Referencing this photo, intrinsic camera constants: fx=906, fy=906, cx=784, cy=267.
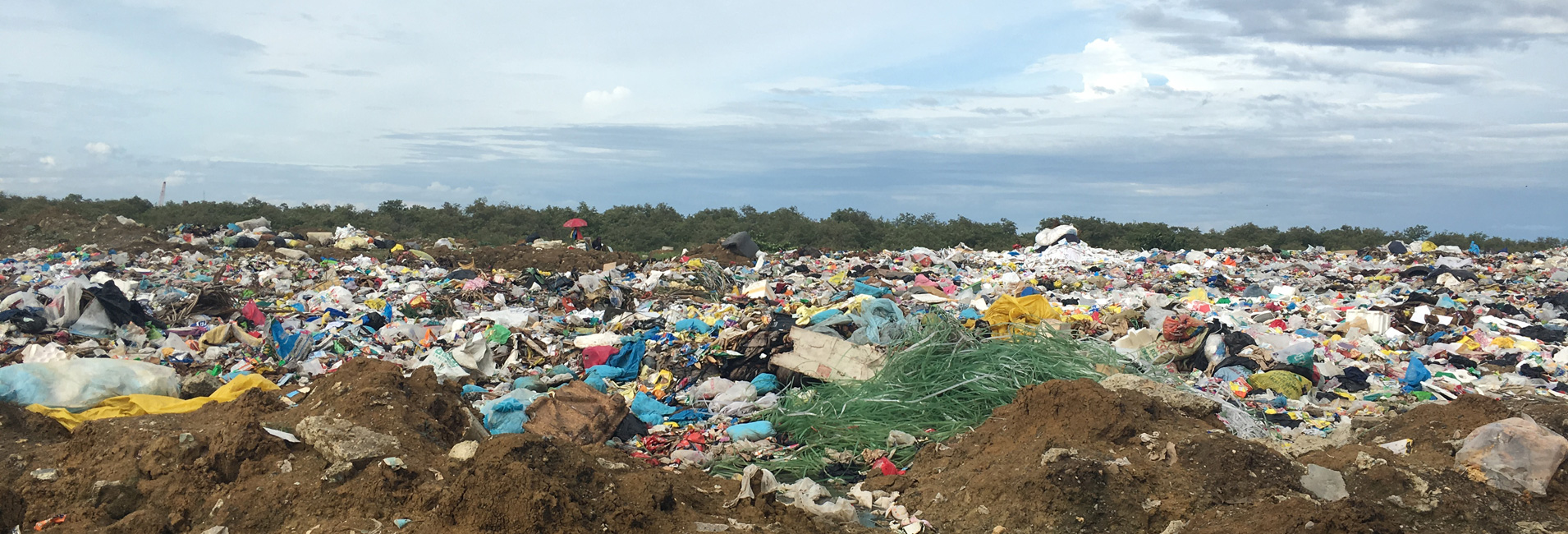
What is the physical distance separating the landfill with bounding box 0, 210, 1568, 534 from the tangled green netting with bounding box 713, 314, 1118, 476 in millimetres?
20

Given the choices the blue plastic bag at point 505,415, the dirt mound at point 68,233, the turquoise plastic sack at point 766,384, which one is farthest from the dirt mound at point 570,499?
the dirt mound at point 68,233

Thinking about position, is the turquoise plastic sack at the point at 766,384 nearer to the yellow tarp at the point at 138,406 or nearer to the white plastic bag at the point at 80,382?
the yellow tarp at the point at 138,406

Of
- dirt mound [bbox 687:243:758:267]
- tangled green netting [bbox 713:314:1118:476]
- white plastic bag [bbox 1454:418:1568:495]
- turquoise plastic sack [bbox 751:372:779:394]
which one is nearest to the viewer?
white plastic bag [bbox 1454:418:1568:495]

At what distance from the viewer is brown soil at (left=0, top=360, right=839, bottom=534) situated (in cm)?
304

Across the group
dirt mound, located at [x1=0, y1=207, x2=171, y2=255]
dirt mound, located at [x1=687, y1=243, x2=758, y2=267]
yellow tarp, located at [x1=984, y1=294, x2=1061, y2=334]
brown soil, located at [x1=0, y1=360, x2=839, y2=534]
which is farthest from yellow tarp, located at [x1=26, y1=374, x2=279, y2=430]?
dirt mound, located at [x1=0, y1=207, x2=171, y2=255]

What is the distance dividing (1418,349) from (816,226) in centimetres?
1828

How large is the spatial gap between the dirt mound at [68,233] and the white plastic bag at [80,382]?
10209 mm

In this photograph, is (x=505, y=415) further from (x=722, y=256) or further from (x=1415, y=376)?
(x=722, y=256)

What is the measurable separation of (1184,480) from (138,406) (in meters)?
5.48

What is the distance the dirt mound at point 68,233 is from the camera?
14.3 meters

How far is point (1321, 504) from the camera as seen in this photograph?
3.40m

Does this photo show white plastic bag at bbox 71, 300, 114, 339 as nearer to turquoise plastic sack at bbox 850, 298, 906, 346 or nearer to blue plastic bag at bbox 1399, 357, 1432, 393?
turquoise plastic sack at bbox 850, 298, 906, 346

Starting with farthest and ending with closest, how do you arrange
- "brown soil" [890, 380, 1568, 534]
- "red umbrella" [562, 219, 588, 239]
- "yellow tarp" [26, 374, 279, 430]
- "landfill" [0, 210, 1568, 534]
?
"red umbrella" [562, 219, 588, 239] < "yellow tarp" [26, 374, 279, 430] < "brown soil" [890, 380, 1568, 534] < "landfill" [0, 210, 1568, 534]

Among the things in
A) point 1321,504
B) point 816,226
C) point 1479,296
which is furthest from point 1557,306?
point 816,226
